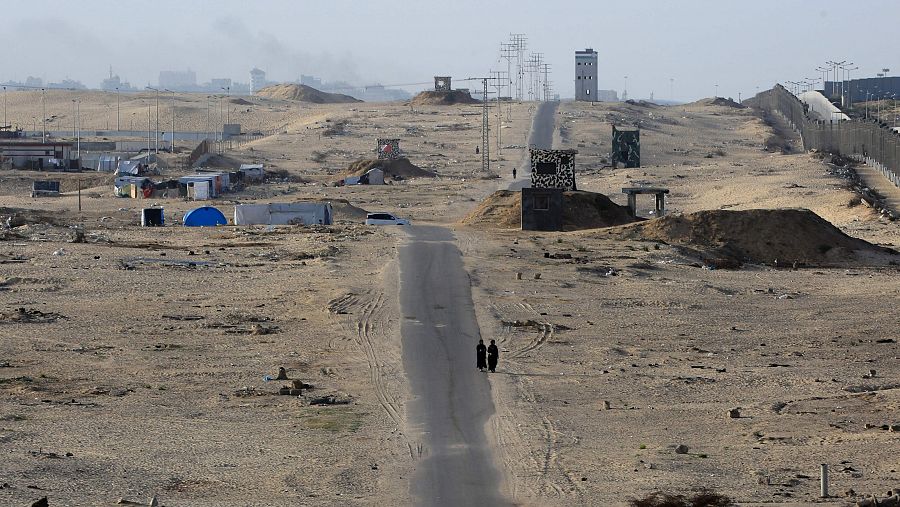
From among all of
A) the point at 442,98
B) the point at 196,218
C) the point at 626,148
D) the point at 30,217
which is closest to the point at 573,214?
the point at 196,218

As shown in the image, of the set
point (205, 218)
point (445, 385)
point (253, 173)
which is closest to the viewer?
point (445, 385)

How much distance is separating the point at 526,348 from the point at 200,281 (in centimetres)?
1310

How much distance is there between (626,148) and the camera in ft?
340

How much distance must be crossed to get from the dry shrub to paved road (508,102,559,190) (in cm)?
7054

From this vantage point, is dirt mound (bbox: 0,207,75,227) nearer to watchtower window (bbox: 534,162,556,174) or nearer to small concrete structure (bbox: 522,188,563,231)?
small concrete structure (bbox: 522,188,563,231)

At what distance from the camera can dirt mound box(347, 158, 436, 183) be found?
319ft

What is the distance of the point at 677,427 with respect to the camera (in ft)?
79.8

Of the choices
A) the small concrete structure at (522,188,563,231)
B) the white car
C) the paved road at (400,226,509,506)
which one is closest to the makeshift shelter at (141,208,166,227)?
the white car

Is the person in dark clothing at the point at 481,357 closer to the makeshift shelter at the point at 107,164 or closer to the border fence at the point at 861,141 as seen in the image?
the border fence at the point at 861,141

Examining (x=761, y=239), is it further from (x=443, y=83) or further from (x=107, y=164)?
(x=443, y=83)

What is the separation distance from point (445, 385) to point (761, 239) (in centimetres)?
2458

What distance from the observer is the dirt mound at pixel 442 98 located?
17900 cm

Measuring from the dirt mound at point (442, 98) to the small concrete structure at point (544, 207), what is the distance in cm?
12111

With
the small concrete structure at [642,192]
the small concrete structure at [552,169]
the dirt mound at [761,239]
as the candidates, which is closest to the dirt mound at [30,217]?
the small concrete structure at [552,169]
